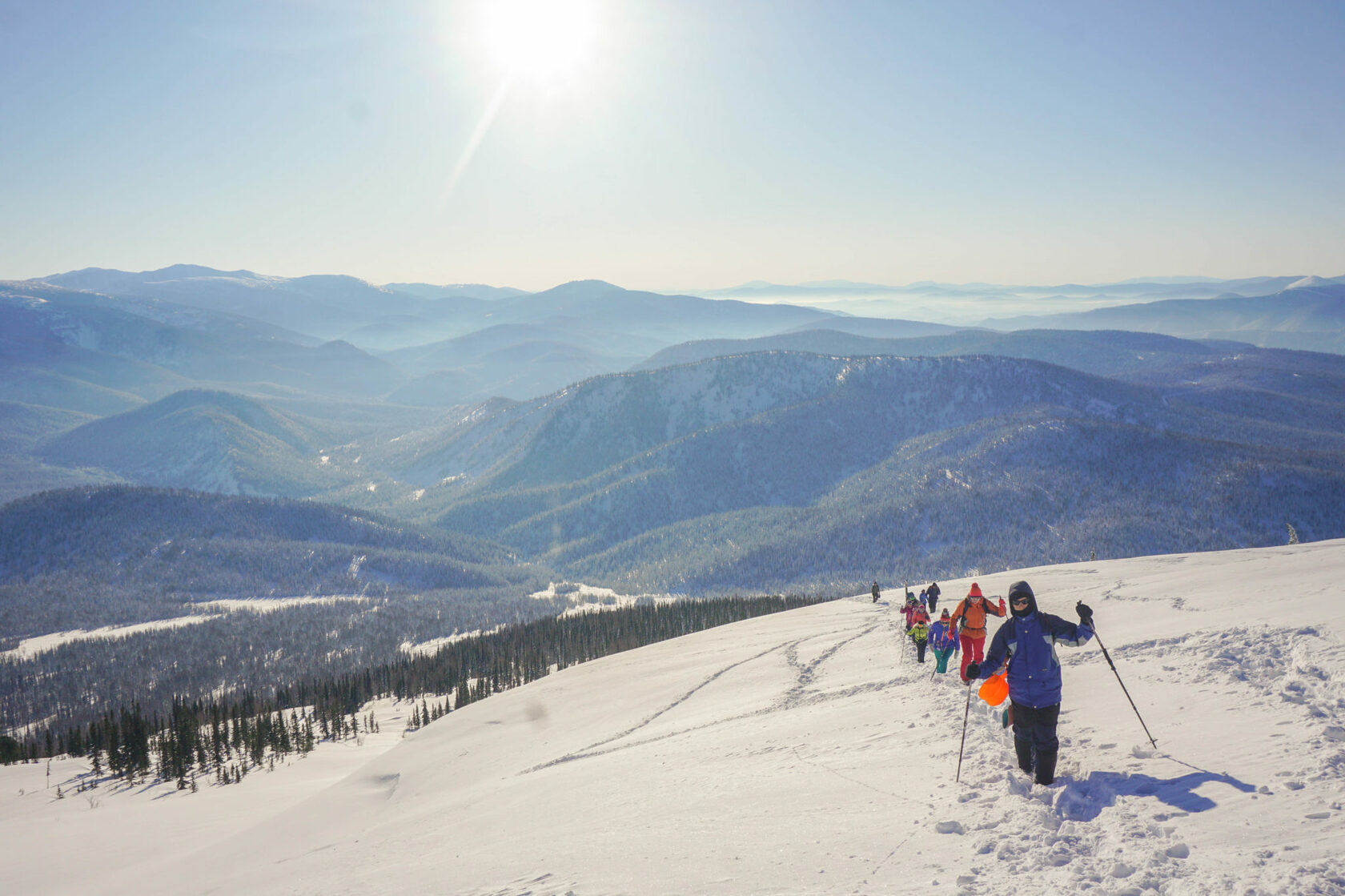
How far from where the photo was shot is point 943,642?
840 inches

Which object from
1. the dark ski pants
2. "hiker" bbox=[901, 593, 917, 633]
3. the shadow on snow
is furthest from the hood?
"hiker" bbox=[901, 593, 917, 633]

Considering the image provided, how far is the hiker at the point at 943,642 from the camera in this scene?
66.6ft

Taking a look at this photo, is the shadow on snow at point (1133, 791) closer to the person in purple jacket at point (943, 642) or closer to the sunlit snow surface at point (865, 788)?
the sunlit snow surface at point (865, 788)

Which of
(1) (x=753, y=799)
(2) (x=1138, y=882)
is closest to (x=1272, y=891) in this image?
(2) (x=1138, y=882)

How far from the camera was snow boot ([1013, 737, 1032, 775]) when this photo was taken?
12.1 metres

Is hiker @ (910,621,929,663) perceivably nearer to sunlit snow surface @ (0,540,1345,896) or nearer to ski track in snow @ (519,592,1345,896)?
sunlit snow surface @ (0,540,1345,896)

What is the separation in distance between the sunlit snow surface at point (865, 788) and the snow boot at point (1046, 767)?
0.21 meters

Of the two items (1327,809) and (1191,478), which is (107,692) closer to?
(1327,809)

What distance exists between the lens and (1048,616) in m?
12.2

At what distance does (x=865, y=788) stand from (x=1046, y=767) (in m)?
3.41

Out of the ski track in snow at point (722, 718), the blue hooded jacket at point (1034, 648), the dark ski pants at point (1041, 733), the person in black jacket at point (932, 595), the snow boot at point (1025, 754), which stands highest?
the blue hooded jacket at point (1034, 648)

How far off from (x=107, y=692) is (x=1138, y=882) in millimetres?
147117

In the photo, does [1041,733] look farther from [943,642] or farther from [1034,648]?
[943,642]

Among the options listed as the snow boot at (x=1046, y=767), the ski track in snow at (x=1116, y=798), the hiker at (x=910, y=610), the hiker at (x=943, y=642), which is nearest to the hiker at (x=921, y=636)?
the hiker at (x=910, y=610)
